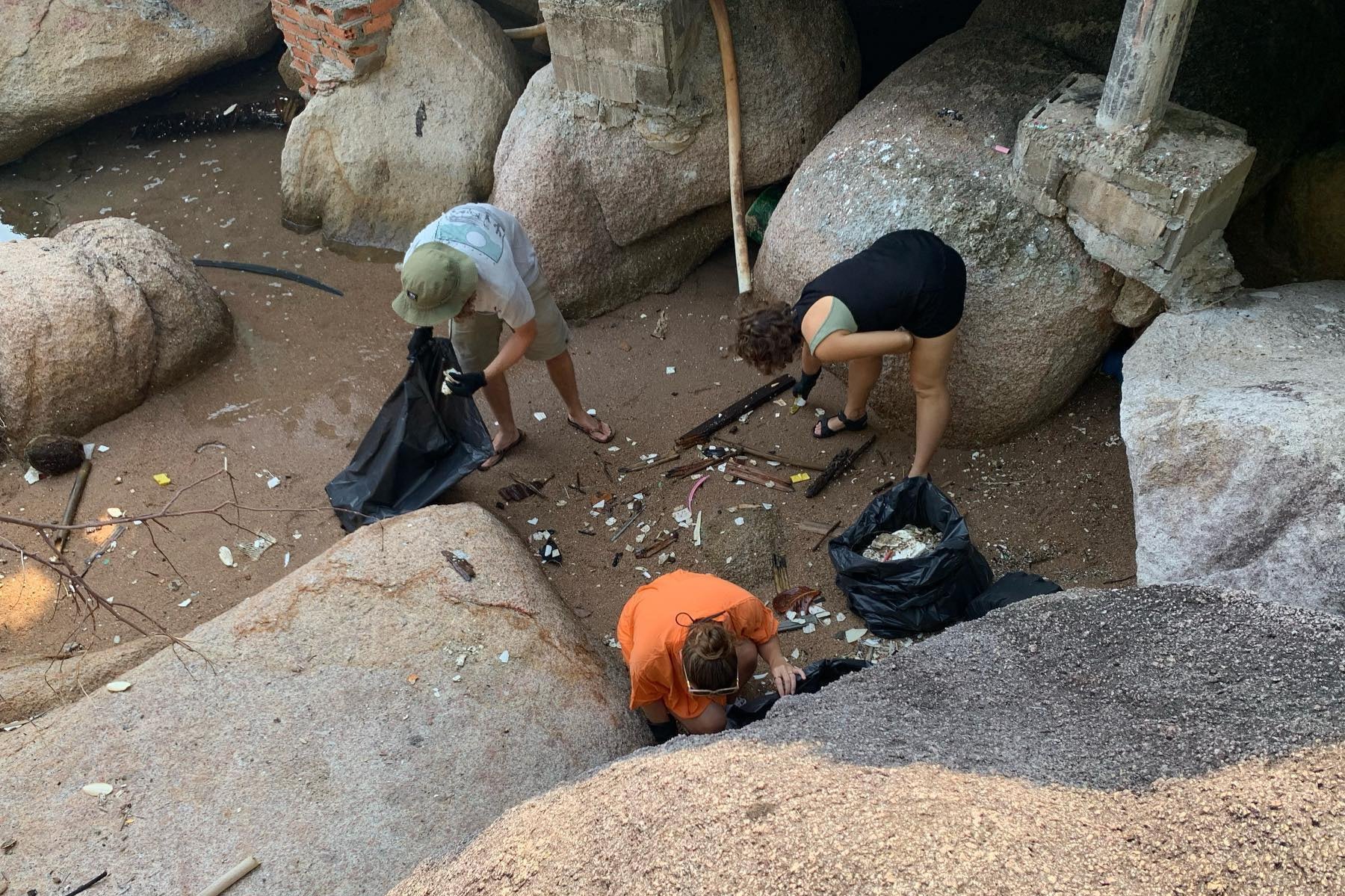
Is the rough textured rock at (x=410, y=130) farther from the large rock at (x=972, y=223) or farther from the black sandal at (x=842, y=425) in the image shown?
the black sandal at (x=842, y=425)

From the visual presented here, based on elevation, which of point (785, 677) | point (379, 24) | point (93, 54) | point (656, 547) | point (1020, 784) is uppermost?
point (379, 24)

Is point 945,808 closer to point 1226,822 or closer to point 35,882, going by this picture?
point 1226,822

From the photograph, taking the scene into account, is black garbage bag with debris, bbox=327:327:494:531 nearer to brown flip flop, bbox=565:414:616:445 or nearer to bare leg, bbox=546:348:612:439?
bare leg, bbox=546:348:612:439

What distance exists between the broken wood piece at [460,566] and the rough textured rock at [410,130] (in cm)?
332

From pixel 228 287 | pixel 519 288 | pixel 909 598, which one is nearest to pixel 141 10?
pixel 228 287

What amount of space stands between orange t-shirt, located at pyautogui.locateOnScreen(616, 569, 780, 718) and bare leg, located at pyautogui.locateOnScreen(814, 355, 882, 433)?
148 centimetres

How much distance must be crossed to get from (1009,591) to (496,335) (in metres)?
2.70

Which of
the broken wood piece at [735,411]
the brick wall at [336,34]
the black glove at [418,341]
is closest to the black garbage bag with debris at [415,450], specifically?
the black glove at [418,341]

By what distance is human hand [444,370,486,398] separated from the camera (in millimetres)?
4371

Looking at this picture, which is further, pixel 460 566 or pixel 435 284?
pixel 435 284

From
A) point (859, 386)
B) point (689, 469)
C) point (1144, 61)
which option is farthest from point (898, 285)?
point (689, 469)

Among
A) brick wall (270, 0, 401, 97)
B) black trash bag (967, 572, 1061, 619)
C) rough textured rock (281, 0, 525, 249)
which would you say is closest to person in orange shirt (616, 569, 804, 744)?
black trash bag (967, 572, 1061, 619)

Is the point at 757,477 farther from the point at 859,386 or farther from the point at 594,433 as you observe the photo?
the point at 594,433

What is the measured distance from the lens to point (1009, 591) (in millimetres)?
3688
